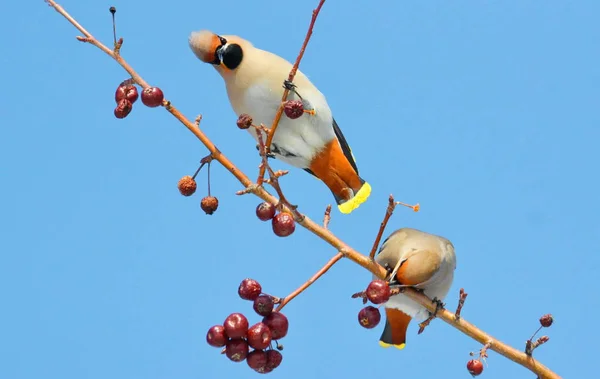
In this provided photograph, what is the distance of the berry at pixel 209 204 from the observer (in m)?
2.60

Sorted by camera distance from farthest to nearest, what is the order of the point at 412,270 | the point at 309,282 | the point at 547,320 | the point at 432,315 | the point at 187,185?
1. the point at 412,270
2. the point at 432,315
3. the point at 547,320
4. the point at 187,185
5. the point at 309,282

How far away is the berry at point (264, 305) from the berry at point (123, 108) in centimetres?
69

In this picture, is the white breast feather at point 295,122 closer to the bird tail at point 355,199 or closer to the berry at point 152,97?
the bird tail at point 355,199

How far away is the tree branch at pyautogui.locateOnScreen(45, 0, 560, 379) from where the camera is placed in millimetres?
2428

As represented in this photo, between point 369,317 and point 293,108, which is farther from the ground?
point 293,108

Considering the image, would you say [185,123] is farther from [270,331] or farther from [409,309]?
[409,309]

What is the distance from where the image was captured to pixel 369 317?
280 cm

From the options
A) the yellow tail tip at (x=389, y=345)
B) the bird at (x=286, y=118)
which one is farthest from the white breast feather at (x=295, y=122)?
the yellow tail tip at (x=389, y=345)

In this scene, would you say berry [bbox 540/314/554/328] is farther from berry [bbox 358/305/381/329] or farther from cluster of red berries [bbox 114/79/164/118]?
cluster of red berries [bbox 114/79/164/118]

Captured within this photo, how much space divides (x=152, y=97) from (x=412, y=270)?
4.90 feet

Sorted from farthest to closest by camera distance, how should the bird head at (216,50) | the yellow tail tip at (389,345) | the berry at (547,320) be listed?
the yellow tail tip at (389,345) < the bird head at (216,50) < the berry at (547,320)

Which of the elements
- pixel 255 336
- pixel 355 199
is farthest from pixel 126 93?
pixel 355 199

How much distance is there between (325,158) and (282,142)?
0.27m

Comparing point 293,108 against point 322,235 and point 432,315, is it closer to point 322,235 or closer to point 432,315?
point 322,235
